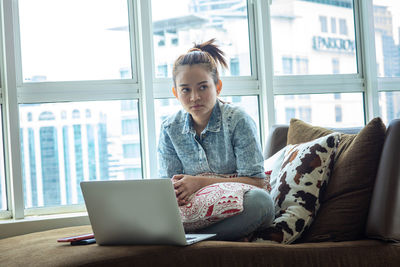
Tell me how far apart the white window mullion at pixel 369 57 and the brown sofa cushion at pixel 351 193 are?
1.54 m

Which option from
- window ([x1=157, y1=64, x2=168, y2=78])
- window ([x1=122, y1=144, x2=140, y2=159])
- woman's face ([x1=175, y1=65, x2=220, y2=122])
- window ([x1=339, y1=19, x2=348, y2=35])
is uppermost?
window ([x1=339, y1=19, x2=348, y2=35])

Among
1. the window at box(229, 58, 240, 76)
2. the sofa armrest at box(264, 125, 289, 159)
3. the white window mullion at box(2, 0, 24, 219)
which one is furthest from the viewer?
the window at box(229, 58, 240, 76)

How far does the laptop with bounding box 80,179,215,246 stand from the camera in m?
1.31

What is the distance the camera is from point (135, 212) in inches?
53.7

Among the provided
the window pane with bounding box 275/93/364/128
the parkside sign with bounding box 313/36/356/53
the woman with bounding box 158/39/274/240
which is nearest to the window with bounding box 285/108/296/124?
the window pane with bounding box 275/93/364/128

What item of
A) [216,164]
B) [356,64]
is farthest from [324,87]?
[216,164]

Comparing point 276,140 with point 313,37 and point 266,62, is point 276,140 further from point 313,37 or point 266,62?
point 313,37

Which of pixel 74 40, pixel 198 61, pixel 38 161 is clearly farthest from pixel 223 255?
pixel 74 40

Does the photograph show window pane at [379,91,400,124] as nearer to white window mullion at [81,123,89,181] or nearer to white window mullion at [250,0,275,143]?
white window mullion at [250,0,275,143]

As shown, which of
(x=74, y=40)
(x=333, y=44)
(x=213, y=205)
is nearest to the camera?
(x=213, y=205)

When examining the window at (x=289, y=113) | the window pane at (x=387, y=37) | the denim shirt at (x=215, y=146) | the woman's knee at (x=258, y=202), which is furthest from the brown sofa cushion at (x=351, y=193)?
the window pane at (x=387, y=37)

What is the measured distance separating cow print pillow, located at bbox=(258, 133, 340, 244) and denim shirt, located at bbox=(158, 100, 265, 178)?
0.40 feet

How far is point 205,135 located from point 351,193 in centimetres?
60

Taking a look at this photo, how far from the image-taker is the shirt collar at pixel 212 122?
1891 millimetres
